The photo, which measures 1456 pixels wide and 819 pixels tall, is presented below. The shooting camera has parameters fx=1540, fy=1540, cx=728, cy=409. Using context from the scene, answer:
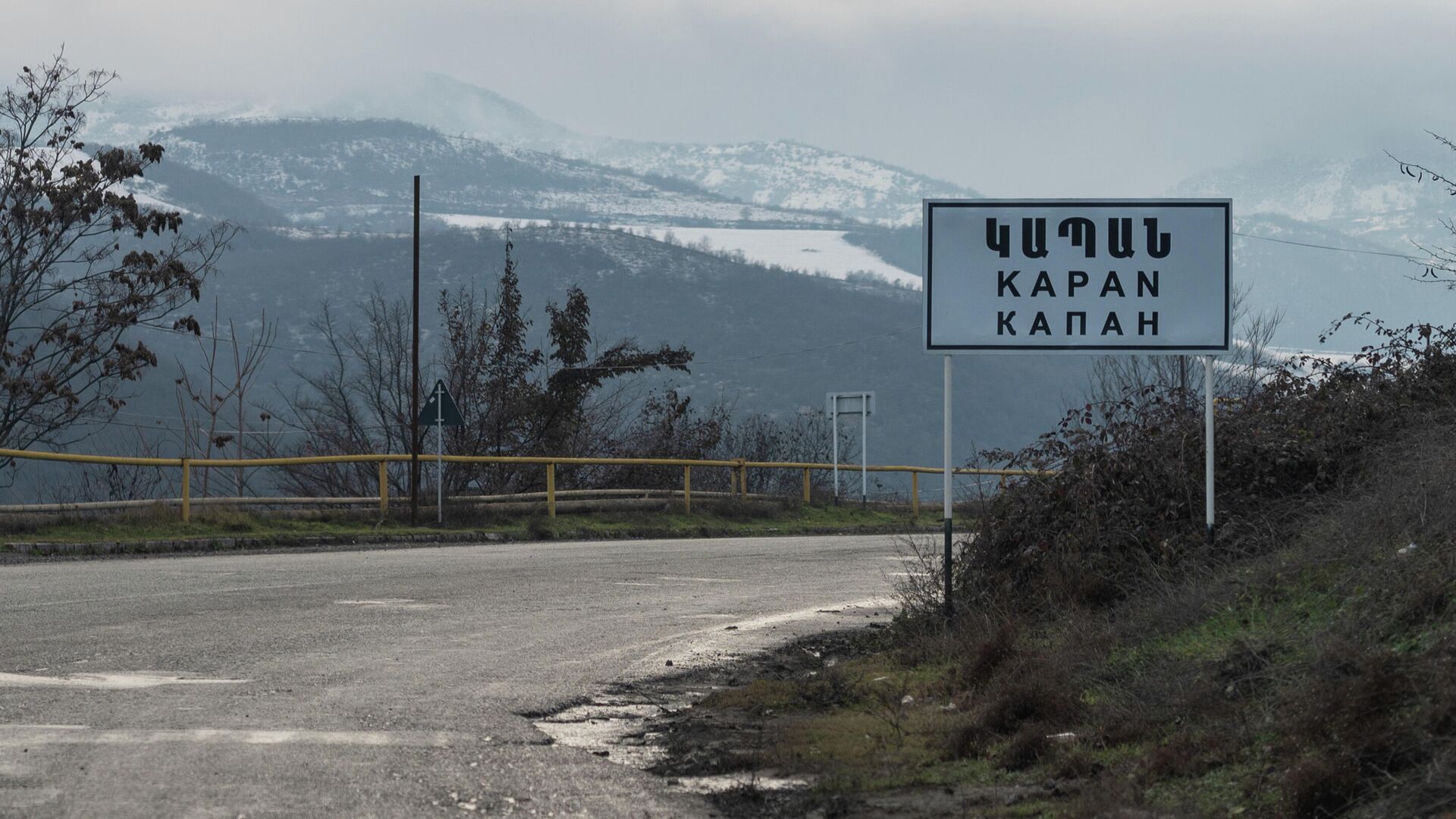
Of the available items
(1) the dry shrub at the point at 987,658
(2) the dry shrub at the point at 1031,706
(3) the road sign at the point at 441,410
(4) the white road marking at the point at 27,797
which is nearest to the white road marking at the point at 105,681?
(4) the white road marking at the point at 27,797

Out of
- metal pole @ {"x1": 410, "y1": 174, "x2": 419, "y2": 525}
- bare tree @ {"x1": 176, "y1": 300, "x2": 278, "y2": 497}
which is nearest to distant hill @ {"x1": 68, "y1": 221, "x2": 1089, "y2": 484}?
bare tree @ {"x1": 176, "y1": 300, "x2": 278, "y2": 497}

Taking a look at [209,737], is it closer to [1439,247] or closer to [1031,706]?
[1031,706]

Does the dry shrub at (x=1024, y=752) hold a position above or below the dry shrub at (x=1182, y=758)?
below

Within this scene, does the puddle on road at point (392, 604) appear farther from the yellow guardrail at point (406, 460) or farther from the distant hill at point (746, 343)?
the distant hill at point (746, 343)

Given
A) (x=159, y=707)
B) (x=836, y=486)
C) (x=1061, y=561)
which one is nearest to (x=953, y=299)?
(x=1061, y=561)

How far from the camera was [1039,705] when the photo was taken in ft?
22.1

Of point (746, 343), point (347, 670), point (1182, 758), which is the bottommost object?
point (347, 670)

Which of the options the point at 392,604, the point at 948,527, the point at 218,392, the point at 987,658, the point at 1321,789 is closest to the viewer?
the point at 1321,789

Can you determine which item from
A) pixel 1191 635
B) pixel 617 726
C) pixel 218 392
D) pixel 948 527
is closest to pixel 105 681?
pixel 617 726

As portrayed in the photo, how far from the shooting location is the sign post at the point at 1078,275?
9.79m

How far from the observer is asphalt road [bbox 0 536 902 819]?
5.76 metres

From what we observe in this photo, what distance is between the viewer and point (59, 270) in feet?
95.0

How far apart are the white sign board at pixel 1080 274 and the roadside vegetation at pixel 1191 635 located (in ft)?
3.59

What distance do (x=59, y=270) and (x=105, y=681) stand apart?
23.0 metres
